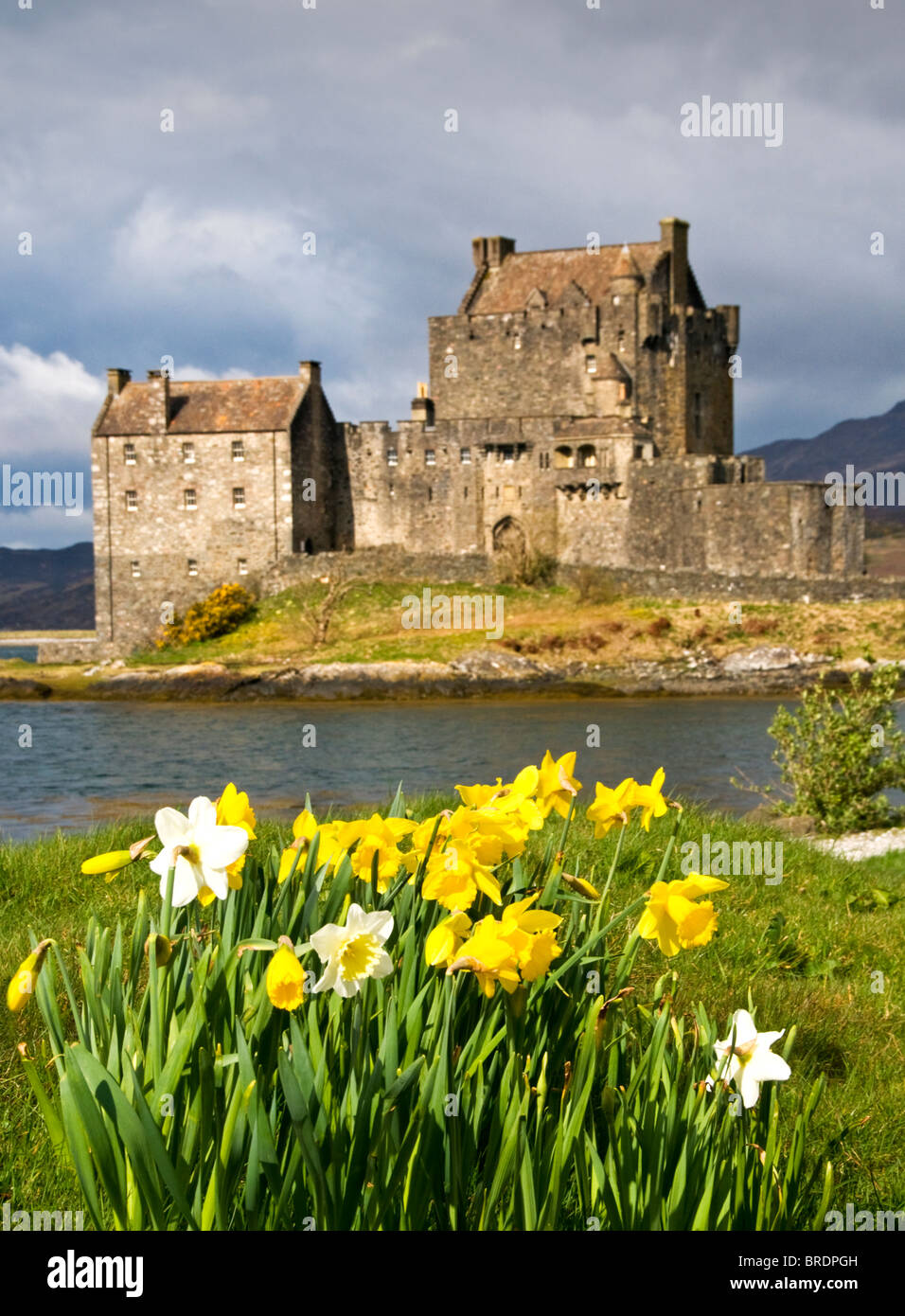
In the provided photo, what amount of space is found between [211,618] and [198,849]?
5373 cm

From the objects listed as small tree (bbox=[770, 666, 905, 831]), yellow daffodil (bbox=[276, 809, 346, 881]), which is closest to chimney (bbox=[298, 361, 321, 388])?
small tree (bbox=[770, 666, 905, 831])

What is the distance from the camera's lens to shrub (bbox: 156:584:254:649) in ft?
183

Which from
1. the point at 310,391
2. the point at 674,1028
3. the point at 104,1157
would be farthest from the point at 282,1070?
the point at 310,391

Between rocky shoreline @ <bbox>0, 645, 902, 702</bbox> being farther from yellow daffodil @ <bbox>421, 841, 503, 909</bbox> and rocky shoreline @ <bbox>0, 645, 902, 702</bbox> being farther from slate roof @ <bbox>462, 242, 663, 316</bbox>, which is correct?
yellow daffodil @ <bbox>421, 841, 503, 909</bbox>

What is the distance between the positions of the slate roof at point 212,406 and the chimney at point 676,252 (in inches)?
719

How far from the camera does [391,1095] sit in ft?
10.2

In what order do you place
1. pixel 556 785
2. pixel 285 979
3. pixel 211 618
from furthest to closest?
pixel 211 618, pixel 556 785, pixel 285 979

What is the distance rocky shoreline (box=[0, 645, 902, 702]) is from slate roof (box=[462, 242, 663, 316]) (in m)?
22.2

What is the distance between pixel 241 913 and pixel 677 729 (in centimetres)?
3024

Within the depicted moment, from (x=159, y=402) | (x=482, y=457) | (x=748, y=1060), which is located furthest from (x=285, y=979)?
(x=159, y=402)

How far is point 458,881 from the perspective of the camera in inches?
132

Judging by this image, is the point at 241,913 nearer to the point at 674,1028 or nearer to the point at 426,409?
the point at 674,1028

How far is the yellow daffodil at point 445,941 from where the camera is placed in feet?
10.6

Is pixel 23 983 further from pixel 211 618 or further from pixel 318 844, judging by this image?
Result: pixel 211 618
